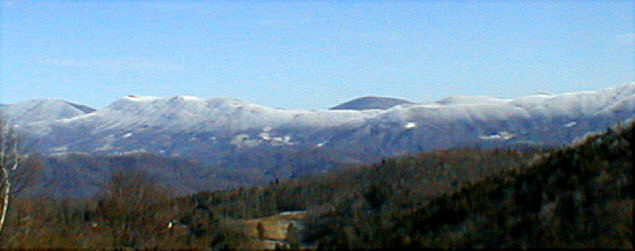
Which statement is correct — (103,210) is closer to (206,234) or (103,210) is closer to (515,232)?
(206,234)

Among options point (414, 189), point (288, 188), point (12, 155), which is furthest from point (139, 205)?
point (288, 188)

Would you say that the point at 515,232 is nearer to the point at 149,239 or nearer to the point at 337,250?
the point at 337,250

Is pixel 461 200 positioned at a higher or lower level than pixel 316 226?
higher

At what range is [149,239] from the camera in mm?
35688

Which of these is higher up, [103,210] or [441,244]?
[441,244]

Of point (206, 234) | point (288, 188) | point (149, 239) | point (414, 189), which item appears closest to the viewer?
point (149, 239)

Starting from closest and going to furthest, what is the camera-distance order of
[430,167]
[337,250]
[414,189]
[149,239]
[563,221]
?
[563,221]
[337,250]
[149,239]
[414,189]
[430,167]

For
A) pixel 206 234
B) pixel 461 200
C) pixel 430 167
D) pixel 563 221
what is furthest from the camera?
pixel 430 167

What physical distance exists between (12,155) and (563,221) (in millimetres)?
25125

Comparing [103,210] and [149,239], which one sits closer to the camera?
[149,239]

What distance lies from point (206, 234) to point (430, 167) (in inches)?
1240

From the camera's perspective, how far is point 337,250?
52.6 ft

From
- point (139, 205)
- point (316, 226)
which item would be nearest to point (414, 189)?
point (316, 226)

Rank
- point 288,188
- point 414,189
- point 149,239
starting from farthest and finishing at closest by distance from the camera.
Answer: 1. point 288,188
2. point 414,189
3. point 149,239
